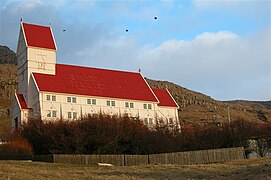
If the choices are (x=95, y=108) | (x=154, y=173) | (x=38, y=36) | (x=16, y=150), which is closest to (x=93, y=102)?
(x=95, y=108)

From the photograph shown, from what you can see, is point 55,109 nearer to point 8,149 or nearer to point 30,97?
point 30,97

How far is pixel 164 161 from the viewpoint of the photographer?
179 ft

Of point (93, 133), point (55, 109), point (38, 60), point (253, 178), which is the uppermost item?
point (38, 60)

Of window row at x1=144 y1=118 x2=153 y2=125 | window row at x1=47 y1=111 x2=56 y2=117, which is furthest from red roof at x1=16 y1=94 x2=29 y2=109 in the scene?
window row at x1=144 y1=118 x2=153 y2=125

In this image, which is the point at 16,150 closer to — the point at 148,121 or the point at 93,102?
the point at 93,102

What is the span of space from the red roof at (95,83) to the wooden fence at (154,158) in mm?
23548

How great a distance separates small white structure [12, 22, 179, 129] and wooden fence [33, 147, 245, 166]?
21.0m

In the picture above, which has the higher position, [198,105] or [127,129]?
[198,105]

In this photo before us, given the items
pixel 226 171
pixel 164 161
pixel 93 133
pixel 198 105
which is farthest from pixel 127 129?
pixel 198 105

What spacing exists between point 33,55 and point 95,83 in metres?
11.9

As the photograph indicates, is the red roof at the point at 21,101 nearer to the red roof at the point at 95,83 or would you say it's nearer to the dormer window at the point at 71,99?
the red roof at the point at 95,83

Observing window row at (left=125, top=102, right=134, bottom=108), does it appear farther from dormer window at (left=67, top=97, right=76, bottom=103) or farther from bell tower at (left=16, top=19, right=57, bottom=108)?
bell tower at (left=16, top=19, right=57, bottom=108)

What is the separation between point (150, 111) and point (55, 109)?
18.8 meters

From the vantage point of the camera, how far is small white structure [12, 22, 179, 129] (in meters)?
76.7
